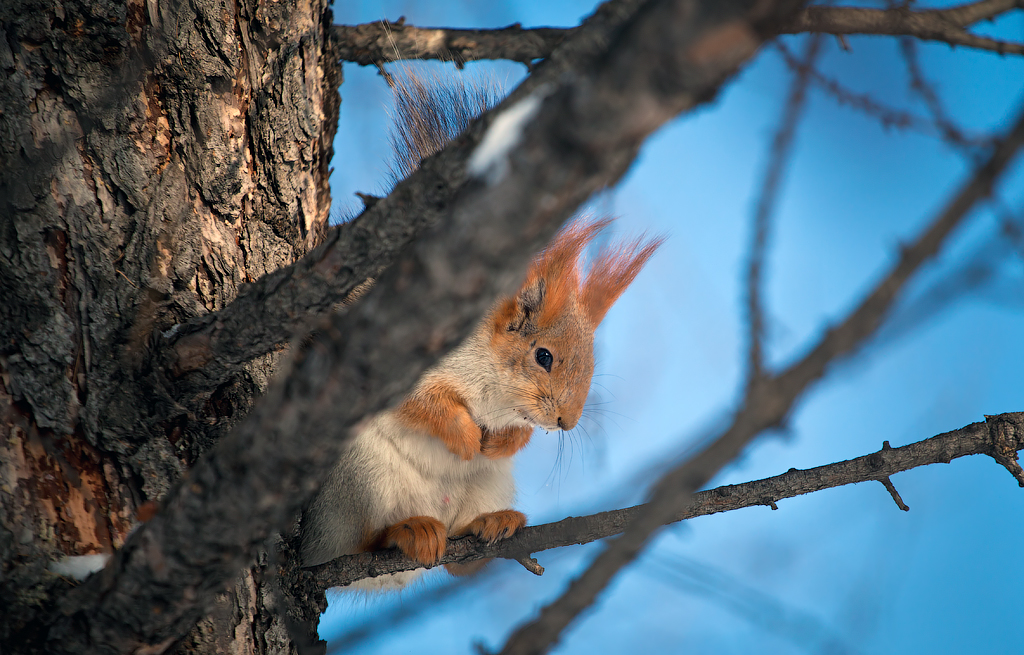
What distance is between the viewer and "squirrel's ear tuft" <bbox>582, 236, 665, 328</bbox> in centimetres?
147

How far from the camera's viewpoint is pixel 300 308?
2.27ft

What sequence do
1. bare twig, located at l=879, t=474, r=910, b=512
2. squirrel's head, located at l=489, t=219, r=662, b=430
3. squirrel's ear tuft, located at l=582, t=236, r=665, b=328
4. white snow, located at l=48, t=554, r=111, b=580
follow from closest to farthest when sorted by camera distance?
white snow, located at l=48, t=554, r=111, b=580
bare twig, located at l=879, t=474, r=910, b=512
squirrel's head, located at l=489, t=219, r=662, b=430
squirrel's ear tuft, located at l=582, t=236, r=665, b=328

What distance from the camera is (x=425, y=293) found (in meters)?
0.38

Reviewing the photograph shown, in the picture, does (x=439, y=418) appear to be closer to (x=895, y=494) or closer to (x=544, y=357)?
(x=544, y=357)

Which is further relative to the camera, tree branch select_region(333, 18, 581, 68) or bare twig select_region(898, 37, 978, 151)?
tree branch select_region(333, 18, 581, 68)

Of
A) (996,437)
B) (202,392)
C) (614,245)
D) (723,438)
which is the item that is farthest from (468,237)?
(614,245)

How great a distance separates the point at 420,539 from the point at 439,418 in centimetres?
24

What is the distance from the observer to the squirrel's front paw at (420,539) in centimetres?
106

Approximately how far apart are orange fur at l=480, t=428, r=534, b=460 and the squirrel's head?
0.24ft

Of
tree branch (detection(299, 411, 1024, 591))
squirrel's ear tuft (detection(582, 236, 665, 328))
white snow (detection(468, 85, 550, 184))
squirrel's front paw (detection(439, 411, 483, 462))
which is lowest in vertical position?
tree branch (detection(299, 411, 1024, 591))

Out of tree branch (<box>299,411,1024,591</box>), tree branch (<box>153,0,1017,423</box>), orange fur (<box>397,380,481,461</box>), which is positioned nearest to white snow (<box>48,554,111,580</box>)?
tree branch (<box>153,0,1017,423</box>)

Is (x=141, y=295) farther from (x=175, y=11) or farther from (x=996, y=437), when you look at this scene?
(x=996, y=437)

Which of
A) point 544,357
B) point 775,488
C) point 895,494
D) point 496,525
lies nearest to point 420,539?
point 496,525

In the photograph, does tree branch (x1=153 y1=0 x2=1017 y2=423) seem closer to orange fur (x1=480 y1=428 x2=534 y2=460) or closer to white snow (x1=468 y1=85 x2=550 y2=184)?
white snow (x1=468 y1=85 x2=550 y2=184)
